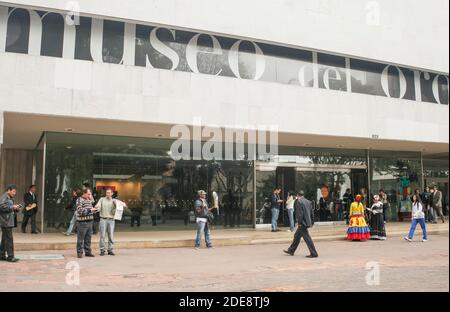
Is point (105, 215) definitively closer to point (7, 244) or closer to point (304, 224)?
point (7, 244)

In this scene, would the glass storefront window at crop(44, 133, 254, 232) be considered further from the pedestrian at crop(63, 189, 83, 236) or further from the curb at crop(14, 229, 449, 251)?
the curb at crop(14, 229, 449, 251)

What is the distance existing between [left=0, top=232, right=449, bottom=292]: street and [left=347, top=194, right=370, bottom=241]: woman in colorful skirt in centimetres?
214

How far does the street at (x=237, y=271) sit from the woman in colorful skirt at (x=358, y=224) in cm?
214

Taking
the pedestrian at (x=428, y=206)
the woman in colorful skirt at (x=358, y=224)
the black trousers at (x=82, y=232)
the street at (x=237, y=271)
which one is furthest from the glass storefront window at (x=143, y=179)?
the pedestrian at (x=428, y=206)

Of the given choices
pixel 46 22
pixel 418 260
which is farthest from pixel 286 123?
pixel 46 22

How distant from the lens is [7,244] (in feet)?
35.3

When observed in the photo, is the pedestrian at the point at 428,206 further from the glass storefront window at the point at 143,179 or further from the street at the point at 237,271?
the glass storefront window at the point at 143,179

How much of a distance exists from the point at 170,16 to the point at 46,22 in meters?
4.12

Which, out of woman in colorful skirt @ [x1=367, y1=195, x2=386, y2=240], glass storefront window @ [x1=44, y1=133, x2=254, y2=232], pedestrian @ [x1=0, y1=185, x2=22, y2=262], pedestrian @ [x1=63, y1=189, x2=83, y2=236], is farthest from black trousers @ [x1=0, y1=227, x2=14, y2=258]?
woman in colorful skirt @ [x1=367, y1=195, x2=386, y2=240]

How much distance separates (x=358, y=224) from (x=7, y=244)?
1125cm

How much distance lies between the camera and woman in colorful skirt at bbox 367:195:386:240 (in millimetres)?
16344

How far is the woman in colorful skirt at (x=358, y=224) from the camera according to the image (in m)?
16.0
